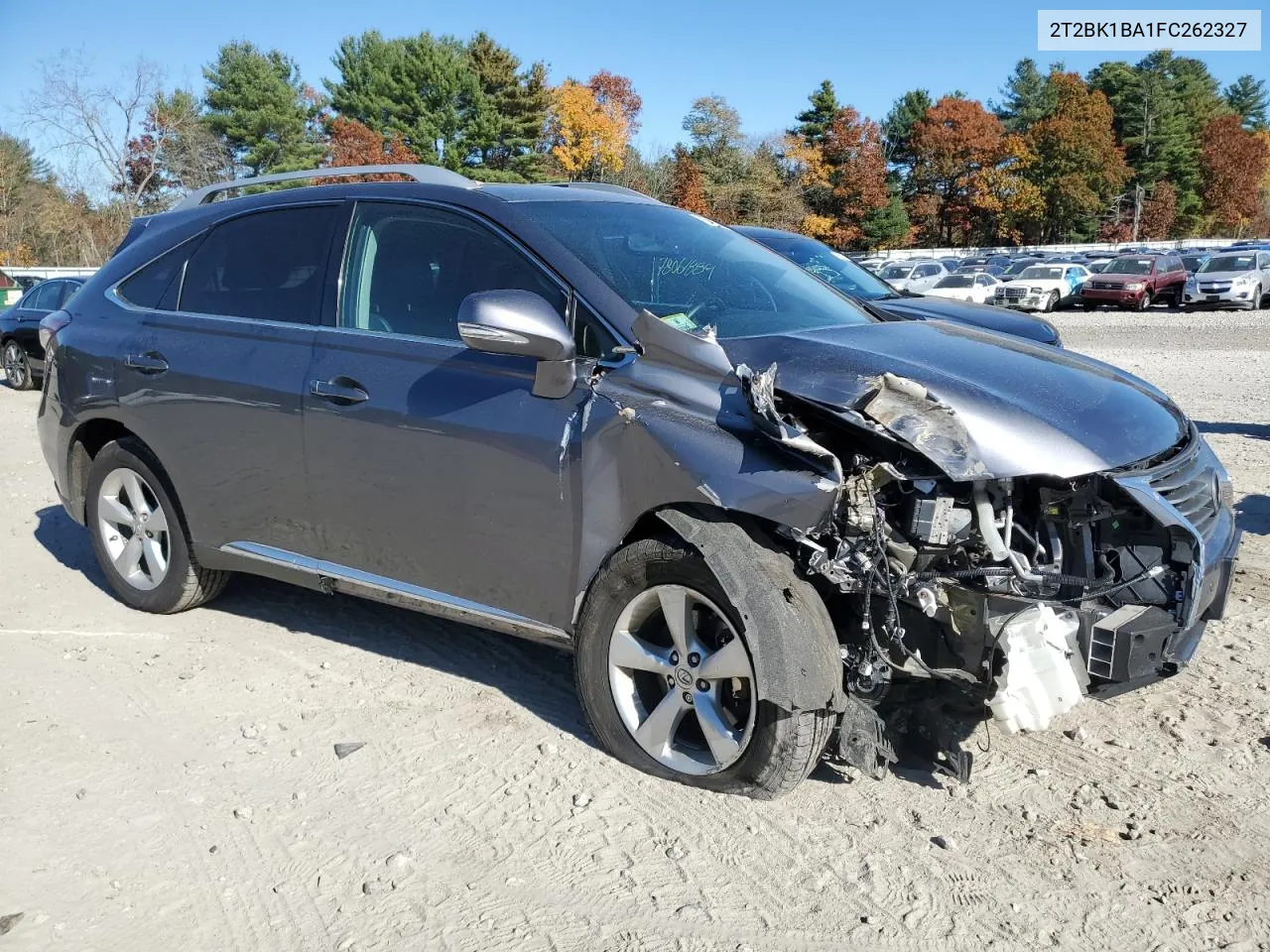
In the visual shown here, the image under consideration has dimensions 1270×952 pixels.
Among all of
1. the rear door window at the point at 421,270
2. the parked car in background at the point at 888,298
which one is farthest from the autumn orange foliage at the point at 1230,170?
the rear door window at the point at 421,270

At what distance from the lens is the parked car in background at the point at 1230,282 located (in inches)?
1089

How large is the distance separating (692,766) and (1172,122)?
3578 inches

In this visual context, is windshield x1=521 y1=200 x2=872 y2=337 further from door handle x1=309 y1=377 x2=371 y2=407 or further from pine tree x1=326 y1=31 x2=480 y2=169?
pine tree x1=326 y1=31 x2=480 y2=169

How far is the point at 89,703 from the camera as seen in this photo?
406 centimetres

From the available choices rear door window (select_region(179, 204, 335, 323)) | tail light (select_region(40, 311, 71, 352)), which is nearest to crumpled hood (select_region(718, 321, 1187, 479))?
rear door window (select_region(179, 204, 335, 323))

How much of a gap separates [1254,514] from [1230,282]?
25312 millimetres

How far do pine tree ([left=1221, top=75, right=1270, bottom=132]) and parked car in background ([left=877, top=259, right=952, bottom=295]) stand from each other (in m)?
92.2

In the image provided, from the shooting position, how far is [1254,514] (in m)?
6.08

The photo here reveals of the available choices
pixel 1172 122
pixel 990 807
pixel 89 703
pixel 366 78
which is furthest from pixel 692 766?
pixel 1172 122

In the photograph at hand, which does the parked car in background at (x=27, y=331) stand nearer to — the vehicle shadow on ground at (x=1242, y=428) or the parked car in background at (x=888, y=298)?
the parked car in background at (x=888, y=298)

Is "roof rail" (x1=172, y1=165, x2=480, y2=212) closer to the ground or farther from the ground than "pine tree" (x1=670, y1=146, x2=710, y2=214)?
closer to the ground

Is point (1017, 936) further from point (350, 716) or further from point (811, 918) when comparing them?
point (350, 716)

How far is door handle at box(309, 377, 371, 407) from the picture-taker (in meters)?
3.76

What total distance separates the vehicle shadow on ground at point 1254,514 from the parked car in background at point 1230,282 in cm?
2478
